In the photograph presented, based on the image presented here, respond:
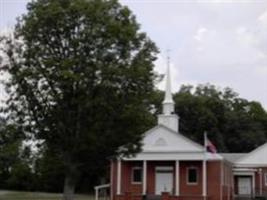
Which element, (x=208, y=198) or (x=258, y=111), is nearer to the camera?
(x=208, y=198)

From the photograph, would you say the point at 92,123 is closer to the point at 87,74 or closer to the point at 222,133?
the point at 87,74

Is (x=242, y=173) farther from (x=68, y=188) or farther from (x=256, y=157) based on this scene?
(x=68, y=188)

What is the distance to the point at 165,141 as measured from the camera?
52.3m

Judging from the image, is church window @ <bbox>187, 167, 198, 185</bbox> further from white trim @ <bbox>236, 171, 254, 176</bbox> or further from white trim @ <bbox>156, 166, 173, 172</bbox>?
white trim @ <bbox>236, 171, 254, 176</bbox>

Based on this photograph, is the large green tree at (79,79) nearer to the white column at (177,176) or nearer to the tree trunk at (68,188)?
the tree trunk at (68,188)

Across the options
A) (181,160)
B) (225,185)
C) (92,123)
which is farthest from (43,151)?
(225,185)

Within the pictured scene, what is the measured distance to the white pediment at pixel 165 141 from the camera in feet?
170

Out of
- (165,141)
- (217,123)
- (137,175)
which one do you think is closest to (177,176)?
(165,141)

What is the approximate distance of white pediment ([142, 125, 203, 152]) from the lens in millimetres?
51688

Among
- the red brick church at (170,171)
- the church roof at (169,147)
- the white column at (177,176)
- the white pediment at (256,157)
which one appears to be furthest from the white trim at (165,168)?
the white pediment at (256,157)

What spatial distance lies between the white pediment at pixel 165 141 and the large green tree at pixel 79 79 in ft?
69.1

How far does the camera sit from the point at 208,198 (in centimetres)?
5069

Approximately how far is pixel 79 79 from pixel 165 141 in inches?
978

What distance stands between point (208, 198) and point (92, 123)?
2344 centimetres
